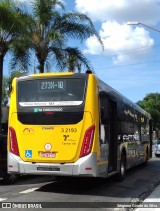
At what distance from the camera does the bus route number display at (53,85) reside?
470 inches

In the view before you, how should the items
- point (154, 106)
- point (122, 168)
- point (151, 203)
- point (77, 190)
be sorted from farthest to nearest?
point (154, 106) → point (122, 168) → point (77, 190) → point (151, 203)

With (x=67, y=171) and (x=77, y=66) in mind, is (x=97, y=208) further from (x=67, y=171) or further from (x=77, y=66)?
(x=77, y=66)

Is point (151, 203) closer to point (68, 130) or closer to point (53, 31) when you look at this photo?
point (68, 130)

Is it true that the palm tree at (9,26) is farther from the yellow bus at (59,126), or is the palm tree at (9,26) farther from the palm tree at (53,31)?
the yellow bus at (59,126)

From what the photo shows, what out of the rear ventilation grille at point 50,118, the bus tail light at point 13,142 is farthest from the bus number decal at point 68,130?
the bus tail light at point 13,142

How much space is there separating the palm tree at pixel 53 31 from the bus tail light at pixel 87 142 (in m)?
11.4

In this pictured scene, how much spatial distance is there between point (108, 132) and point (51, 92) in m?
2.34

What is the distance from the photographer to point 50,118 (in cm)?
1176

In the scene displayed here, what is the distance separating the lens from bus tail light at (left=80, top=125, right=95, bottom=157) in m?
11.3

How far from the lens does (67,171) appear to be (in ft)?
37.1

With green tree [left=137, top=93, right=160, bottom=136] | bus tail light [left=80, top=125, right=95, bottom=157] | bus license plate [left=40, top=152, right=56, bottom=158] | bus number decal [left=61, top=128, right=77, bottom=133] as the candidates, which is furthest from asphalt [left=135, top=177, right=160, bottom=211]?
green tree [left=137, top=93, right=160, bottom=136]

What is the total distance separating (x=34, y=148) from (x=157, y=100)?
305 feet

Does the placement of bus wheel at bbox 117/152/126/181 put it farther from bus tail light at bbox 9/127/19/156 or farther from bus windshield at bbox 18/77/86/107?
bus tail light at bbox 9/127/19/156

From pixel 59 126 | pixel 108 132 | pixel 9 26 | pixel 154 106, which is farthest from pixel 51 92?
pixel 154 106
